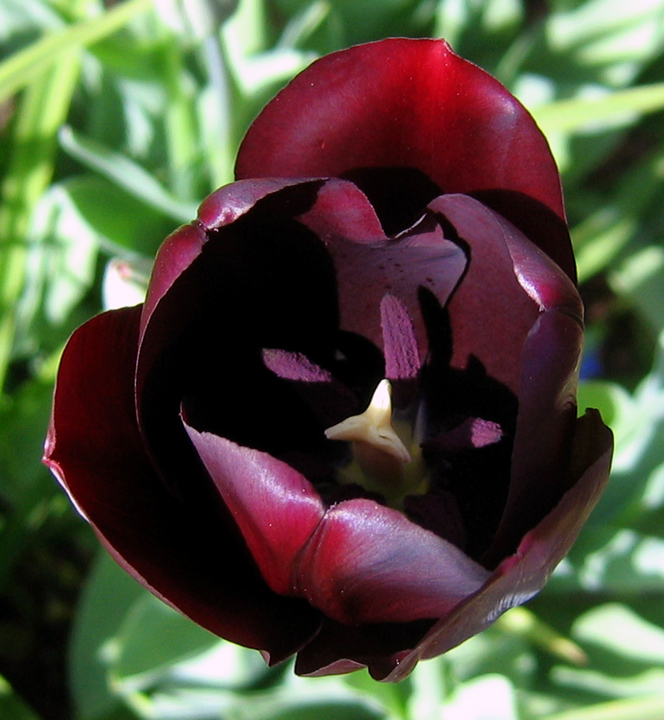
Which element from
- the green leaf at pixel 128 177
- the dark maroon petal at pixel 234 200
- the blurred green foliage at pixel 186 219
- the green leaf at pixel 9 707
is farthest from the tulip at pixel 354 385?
the green leaf at pixel 9 707

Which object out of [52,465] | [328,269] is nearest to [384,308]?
[328,269]

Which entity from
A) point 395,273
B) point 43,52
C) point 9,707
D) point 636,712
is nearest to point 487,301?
point 395,273

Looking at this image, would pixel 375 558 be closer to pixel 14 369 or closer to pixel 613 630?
pixel 613 630

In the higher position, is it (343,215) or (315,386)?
(343,215)

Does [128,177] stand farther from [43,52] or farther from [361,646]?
[361,646]

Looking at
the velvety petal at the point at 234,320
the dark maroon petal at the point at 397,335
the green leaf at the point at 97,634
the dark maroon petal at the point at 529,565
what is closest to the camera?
the dark maroon petal at the point at 529,565

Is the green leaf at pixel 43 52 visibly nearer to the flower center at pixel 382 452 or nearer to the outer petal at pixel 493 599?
the flower center at pixel 382 452

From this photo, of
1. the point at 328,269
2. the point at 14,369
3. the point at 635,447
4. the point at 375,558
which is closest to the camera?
the point at 375,558
